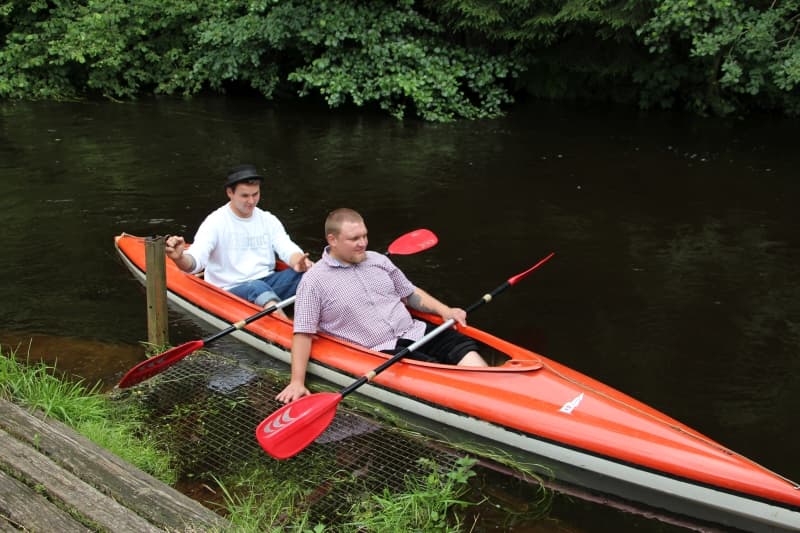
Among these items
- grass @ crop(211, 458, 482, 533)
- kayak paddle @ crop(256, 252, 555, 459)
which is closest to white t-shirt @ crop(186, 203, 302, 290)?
kayak paddle @ crop(256, 252, 555, 459)

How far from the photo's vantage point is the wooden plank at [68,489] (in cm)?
297

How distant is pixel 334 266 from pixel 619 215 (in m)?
4.73

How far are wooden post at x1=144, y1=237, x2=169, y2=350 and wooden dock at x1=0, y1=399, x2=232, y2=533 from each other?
1637mm

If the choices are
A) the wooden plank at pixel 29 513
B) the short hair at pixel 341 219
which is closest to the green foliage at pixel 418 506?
the wooden plank at pixel 29 513

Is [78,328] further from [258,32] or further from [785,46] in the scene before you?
[785,46]

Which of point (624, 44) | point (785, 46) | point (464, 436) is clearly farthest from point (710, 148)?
point (464, 436)

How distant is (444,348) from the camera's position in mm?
4773

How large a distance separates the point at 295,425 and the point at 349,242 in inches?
42.3

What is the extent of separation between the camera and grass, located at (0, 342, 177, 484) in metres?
3.97

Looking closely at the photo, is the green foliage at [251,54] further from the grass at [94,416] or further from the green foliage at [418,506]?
the green foliage at [418,506]

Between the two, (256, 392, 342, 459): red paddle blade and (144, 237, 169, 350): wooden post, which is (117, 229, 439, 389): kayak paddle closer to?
(144, 237, 169, 350): wooden post

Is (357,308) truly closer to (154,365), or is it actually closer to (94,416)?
(154,365)

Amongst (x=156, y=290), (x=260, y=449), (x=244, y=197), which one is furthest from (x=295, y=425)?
(x=244, y=197)

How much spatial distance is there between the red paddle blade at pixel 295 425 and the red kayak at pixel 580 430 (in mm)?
587
